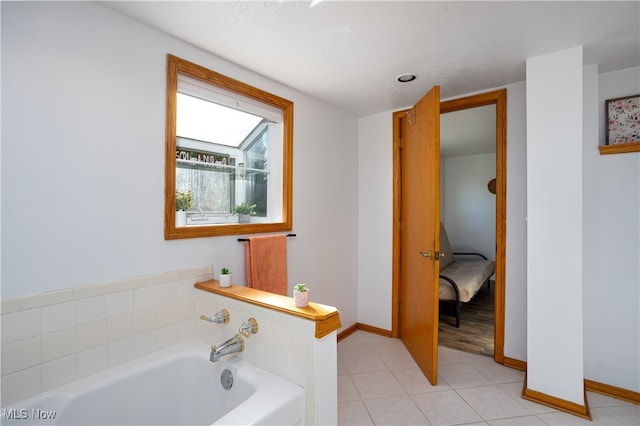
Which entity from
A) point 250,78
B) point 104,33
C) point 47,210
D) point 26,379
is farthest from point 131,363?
point 250,78

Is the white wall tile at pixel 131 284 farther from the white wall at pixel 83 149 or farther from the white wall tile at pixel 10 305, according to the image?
the white wall tile at pixel 10 305

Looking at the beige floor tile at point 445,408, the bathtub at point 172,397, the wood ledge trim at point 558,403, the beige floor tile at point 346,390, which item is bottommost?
the beige floor tile at point 346,390

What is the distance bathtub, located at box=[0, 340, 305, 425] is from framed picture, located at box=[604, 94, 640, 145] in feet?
8.68

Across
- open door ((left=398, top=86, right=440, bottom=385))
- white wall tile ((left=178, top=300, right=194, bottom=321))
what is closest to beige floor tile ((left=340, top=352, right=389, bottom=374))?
open door ((left=398, top=86, right=440, bottom=385))

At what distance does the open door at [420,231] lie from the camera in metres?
2.13

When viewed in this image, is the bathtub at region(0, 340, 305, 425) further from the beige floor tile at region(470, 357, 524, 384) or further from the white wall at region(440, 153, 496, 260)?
the white wall at region(440, 153, 496, 260)

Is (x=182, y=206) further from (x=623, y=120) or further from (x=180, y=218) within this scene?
(x=623, y=120)

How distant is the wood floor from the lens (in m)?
2.78

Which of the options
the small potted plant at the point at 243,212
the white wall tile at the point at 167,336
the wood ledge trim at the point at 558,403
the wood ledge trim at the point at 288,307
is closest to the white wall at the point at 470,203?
the wood ledge trim at the point at 558,403

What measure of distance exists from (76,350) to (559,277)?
271cm

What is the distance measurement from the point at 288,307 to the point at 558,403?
1.87 meters

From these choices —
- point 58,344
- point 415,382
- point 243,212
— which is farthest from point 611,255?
point 58,344

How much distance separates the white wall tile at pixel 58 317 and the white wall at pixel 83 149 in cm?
9

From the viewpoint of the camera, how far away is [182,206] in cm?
180
